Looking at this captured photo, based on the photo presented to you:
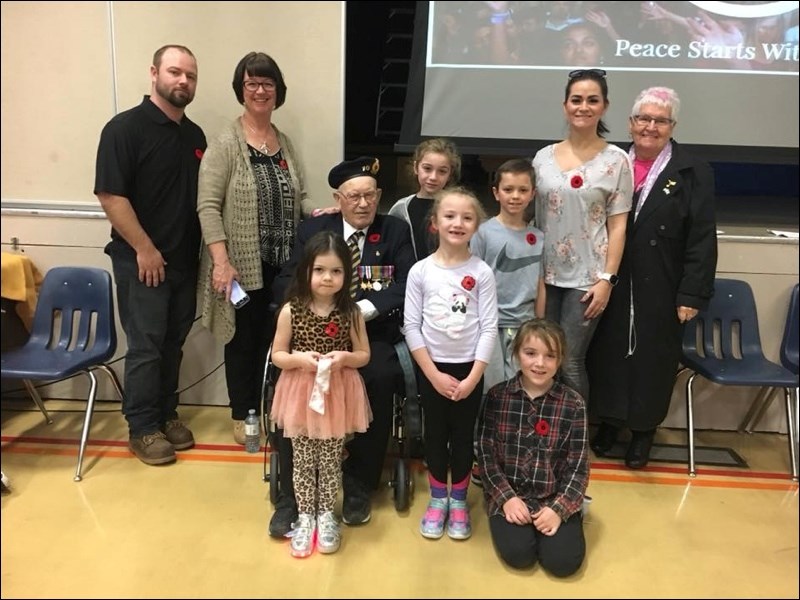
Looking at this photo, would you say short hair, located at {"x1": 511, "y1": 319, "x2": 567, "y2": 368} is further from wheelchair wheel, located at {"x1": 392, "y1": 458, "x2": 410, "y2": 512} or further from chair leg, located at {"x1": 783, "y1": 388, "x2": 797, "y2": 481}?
chair leg, located at {"x1": 783, "y1": 388, "x2": 797, "y2": 481}

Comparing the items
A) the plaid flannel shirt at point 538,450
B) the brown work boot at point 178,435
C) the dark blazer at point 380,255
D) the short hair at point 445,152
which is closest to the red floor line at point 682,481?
the plaid flannel shirt at point 538,450

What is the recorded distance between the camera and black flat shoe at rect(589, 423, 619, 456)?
266 centimetres

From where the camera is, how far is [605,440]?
2666mm

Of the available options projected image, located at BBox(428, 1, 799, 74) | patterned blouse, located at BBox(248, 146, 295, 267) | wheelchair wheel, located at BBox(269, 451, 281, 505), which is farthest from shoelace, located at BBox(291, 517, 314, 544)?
projected image, located at BBox(428, 1, 799, 74)

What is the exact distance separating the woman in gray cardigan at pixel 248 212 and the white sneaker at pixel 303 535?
80 cm

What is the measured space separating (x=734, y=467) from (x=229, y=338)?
2209 millimetres

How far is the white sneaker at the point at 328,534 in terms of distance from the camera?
1.90 meters

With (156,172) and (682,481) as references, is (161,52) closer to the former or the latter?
(156,172)

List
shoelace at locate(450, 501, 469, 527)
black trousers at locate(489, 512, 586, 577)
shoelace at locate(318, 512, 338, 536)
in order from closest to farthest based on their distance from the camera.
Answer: black trousers at locate(489, 512, 586, 577)
shoelace at locate(318, 512, 338, 536)
shoelace at locate(450, 501, 469, 527)

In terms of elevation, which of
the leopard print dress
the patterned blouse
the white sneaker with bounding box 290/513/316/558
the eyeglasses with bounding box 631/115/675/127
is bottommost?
the white sneaker with bounding box 290/513/316/558

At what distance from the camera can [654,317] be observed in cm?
235

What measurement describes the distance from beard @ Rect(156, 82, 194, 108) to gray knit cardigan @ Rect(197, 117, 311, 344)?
0.59ft

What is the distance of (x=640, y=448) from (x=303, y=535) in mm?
1471

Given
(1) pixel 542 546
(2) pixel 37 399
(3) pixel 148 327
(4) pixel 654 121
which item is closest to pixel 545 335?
(1) pixel 542 546
